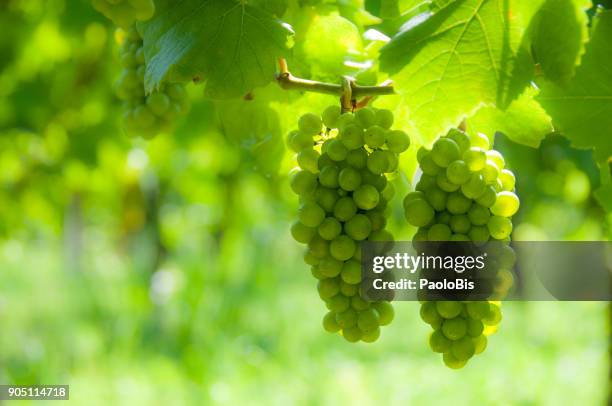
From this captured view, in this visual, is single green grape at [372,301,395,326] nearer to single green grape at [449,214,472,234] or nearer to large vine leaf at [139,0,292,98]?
single green grape at [449,214,472,234]

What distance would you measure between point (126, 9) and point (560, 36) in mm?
486

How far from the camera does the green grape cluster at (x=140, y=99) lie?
1.06m

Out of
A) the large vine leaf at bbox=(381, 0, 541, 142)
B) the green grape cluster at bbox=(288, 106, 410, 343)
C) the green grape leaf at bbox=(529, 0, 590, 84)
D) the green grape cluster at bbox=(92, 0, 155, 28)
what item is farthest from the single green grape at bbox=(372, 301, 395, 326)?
the green grape cluster at bbox=(92, 0, 155, 28)

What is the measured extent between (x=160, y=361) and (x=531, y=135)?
3.57m

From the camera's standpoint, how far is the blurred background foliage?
2.59 meters

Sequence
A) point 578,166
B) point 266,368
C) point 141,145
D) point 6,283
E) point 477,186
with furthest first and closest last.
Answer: point 6,283
point 266,368
point 141,145
point 578,166
point 477,186

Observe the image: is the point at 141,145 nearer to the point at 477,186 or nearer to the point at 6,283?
the point at 477,186

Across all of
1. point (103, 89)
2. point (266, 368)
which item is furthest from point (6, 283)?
point (103, 89)

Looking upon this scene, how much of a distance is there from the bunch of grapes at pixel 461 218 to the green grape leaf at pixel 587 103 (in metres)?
0.09

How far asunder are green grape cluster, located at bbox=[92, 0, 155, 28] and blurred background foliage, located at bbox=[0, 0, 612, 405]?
19cm

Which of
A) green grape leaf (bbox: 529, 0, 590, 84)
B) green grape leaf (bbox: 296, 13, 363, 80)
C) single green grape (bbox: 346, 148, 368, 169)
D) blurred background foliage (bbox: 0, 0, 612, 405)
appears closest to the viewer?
green grape leaf (bbox: 529, 0, 590, 84)

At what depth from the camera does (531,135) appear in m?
0.89

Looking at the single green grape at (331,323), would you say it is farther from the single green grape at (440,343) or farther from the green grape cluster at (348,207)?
the single green grape at (440,343)

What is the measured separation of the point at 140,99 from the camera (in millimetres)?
1089
